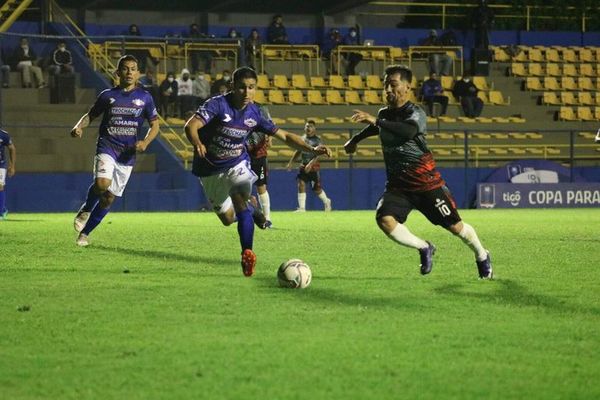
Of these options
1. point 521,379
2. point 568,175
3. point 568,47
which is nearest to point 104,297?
point 521,379

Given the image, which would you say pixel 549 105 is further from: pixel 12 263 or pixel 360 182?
pixel 12 263

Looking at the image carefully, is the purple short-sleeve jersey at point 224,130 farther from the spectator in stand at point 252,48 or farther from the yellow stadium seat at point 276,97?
the spectator in stand at point 252,48

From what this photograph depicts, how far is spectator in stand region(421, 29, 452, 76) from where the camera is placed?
1544 inches

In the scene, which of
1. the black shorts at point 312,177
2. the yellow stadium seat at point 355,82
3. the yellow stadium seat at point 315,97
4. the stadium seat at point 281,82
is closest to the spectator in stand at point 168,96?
the black shorts at point 312,177

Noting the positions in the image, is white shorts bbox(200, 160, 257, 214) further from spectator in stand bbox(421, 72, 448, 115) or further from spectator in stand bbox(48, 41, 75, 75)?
spectator in stand bbox(421, 72, 448, 115)

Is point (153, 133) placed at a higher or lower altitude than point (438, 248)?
higher

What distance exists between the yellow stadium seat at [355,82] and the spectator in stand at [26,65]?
33.9ft

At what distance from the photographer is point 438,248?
50.7ft

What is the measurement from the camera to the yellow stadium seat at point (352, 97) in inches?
1451

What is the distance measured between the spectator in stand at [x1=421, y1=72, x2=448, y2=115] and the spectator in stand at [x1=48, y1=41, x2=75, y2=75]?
11.0 meters

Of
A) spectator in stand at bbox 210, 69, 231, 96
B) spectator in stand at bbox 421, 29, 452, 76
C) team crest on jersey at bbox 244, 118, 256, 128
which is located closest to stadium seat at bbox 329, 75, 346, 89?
spectator in stand at bbox 421, 29, 452, 76

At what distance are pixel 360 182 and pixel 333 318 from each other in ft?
81.0

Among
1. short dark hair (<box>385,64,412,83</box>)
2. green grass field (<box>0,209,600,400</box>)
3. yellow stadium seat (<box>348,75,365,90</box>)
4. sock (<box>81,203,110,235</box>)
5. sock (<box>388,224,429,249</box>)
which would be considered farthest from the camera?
yellow stadium seat (<box>348,75,365,90</box>)

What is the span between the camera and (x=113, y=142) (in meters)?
15.4
